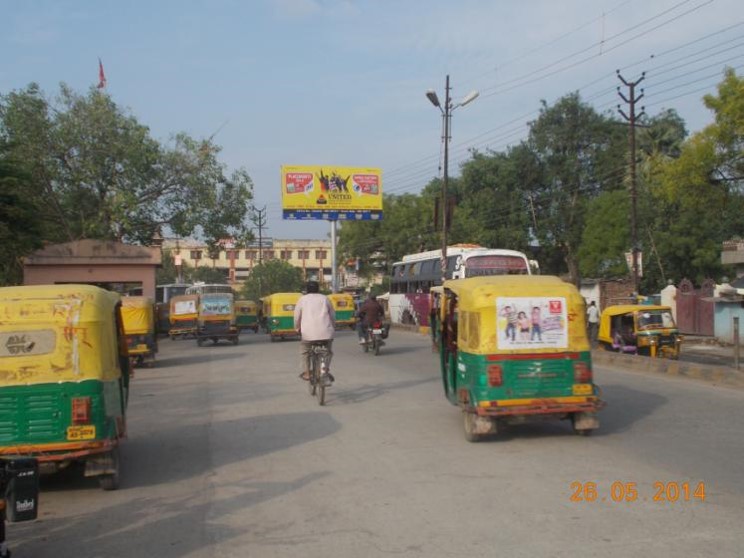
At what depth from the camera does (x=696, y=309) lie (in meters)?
27.9

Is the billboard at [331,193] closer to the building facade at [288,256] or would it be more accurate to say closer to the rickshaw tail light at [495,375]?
the rickshaw tail light at [495,375]

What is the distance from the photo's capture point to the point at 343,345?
26391 millimetres

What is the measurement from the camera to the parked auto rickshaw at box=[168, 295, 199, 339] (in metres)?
30.3

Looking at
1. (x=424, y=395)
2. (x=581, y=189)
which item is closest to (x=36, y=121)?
(x=424, y=395)

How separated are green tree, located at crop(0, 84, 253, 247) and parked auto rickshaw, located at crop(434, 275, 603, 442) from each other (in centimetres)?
2476

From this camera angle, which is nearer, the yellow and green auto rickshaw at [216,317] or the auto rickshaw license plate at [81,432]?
the auto rickshaw license plate at [81,432]

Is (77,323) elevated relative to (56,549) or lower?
elevated

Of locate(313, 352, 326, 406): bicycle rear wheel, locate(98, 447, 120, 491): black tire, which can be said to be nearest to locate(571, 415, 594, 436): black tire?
locate(313, 352, 326, 406): bicycle rear wheel

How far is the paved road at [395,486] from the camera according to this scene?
5281 mm

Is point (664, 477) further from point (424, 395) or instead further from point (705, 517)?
point (424, 395)

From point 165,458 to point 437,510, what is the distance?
12.4 feet

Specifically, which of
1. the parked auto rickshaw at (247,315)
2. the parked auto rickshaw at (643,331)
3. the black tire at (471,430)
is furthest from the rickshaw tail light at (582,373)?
the parked auto rickshaw at (247,315)

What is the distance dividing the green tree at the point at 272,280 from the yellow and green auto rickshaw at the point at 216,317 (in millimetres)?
43266

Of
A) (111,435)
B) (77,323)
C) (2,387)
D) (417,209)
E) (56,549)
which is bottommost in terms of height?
(56,549)
